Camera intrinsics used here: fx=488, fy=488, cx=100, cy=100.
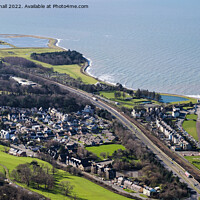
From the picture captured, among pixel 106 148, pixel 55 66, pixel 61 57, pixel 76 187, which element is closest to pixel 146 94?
pixel 106 148

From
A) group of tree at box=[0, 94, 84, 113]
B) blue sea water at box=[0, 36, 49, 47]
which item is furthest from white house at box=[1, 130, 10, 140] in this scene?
blue sea water at box=[0, 36, 49, 47]

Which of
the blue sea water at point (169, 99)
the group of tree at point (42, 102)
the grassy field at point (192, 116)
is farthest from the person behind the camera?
the blue sea water at point (169, 99)

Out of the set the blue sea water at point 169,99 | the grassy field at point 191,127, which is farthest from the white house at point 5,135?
the blue sea water at point 169,99

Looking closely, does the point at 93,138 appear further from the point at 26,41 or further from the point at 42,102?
the point at 26,41

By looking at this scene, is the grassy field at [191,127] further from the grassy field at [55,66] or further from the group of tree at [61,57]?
the group of tree at [61,57]

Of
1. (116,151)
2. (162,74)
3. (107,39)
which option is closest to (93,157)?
(116,151)

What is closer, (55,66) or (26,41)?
(55,66)

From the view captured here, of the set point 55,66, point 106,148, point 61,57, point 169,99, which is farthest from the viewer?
point 61,57
